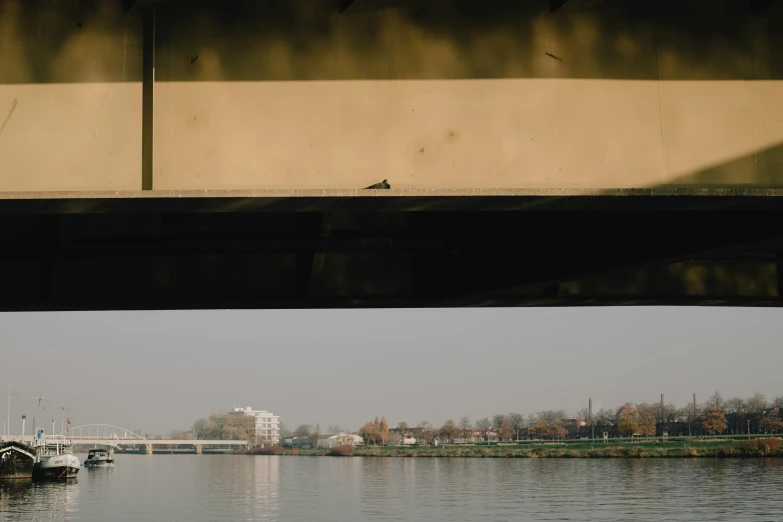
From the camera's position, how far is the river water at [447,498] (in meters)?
50.7

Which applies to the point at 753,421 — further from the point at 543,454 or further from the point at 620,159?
the point at 620,159

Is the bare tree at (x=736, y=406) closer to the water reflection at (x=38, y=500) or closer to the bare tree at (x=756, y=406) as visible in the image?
the bare tree at (x=756, y=406)

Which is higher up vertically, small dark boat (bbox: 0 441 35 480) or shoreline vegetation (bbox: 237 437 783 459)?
small dark boat (bbox: 0 441 35 480)

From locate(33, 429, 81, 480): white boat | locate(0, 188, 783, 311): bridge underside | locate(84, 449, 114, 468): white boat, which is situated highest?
locate(0, 188, 783, 311): bridge underside

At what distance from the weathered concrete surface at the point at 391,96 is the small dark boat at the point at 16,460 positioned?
9487cm

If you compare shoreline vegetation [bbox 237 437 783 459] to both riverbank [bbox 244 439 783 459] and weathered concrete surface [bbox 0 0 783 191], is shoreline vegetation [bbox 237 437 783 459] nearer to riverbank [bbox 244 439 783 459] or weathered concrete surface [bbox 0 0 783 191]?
riverbank [bbox 244 439 783 459]

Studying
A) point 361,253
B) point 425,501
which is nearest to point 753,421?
point 425,501

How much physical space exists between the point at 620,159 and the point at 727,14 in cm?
205

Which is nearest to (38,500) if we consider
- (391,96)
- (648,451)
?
(391,96)

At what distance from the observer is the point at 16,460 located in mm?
95875

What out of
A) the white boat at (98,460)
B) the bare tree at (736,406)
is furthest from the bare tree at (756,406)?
the white boat at (98,460)

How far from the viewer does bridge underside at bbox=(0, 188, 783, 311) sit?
10.8 metres

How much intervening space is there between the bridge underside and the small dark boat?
90.6 meters

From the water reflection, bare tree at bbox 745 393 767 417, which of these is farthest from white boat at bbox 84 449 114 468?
bare tree at bbox 745 393 767 417
